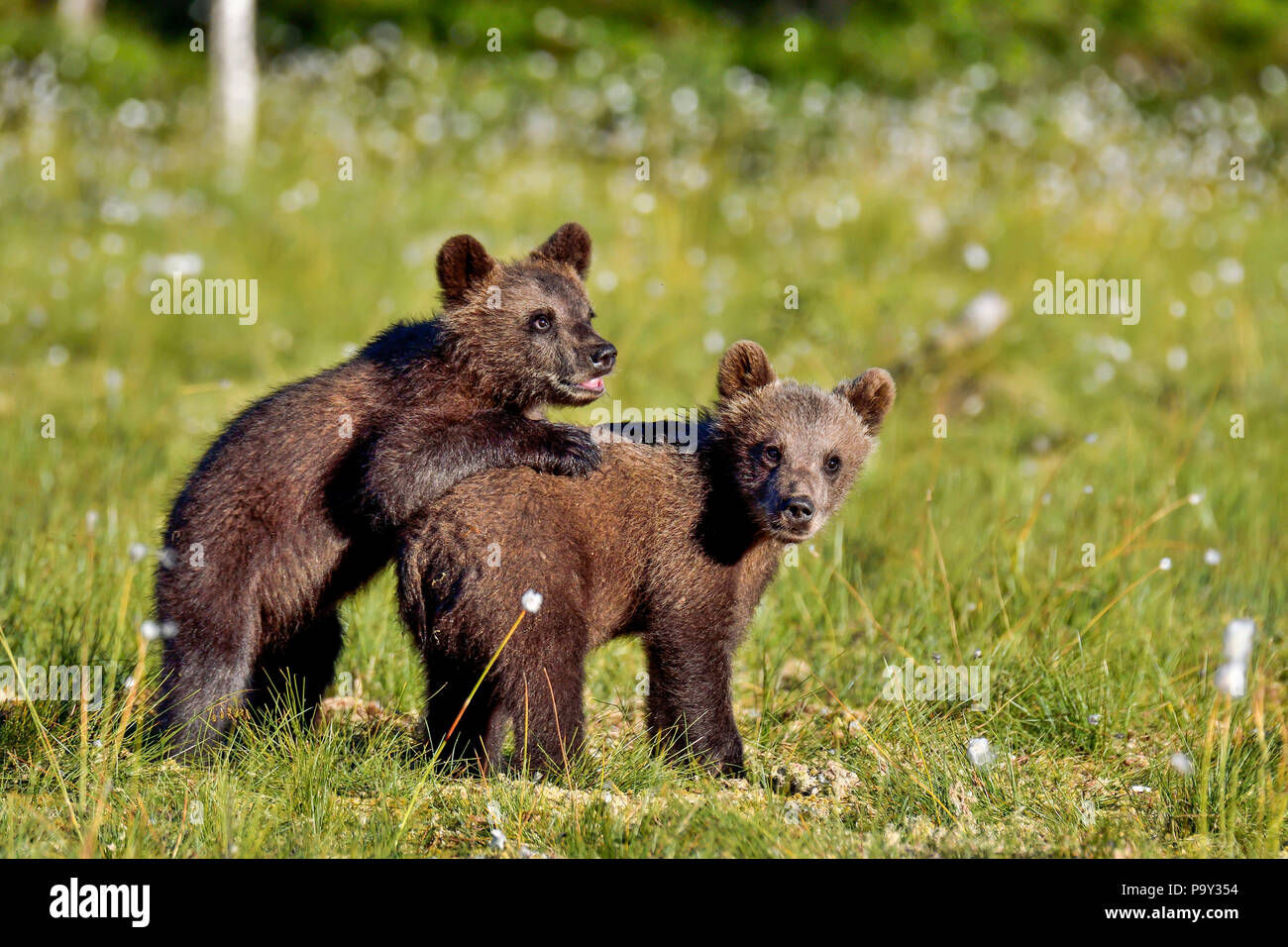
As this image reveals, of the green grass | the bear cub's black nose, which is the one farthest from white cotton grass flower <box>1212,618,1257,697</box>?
the bear cub's black nose

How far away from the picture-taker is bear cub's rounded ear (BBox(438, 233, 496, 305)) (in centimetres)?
543

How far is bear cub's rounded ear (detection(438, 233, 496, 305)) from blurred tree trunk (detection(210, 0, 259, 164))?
9.26 meters

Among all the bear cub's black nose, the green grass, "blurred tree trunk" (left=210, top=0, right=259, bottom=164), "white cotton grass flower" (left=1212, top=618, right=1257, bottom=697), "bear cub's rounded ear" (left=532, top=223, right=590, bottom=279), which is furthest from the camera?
"blurred tree trunk" (left=210, top=0, right=259, bottom=164)

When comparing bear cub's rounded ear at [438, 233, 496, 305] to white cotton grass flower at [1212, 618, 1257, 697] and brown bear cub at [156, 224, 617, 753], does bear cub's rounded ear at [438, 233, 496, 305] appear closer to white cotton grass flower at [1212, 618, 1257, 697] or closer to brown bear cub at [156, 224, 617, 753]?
brown bear cub at [156, 224, 617, 753]

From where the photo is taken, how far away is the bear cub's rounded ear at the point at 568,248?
5.96 meters

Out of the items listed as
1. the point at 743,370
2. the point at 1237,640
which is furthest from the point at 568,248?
the point at 1237,640

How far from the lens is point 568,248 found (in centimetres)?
598

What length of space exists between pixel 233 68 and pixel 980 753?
1210 centimetres

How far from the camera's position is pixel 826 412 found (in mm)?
5406

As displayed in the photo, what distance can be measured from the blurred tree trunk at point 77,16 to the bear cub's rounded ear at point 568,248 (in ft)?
63.2

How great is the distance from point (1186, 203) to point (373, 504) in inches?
448

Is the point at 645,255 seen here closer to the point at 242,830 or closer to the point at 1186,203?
the point at 1186,203

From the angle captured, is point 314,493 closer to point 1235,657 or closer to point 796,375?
point 1235,657
